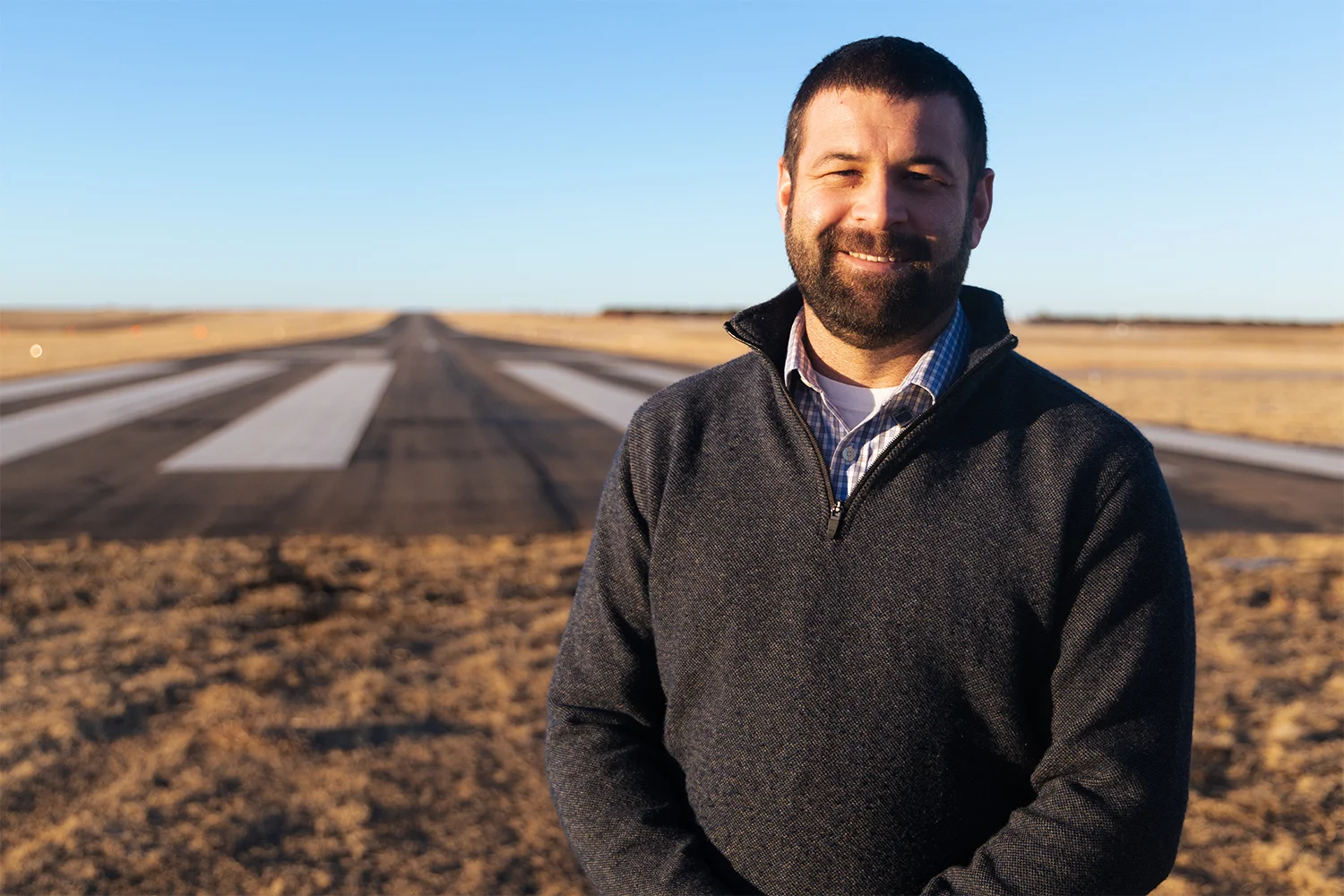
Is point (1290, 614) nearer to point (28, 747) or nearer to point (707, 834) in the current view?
point (707, 834)

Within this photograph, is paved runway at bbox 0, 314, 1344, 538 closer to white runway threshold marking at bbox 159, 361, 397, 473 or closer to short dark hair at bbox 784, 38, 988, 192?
white runway threshold marking at bbox 159, 361, 397, 473

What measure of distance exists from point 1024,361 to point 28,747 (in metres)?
4.53

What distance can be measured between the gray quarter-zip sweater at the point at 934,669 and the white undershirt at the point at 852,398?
124 mm

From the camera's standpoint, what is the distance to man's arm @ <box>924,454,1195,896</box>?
148 cm

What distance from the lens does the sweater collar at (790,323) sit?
1.72m

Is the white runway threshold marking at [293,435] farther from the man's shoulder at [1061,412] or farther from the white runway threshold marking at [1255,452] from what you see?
the white runway threshold marking at [1255,452]

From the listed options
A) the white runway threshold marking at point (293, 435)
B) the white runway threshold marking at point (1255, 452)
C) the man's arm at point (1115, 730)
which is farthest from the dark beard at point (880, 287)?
the white runway threshold marking at point (1255, 452)

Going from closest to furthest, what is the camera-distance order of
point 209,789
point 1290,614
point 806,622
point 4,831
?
point 806,622 → point 4,831 → point 209,789 → point 1290,614

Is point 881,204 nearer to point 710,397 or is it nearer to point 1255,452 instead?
point 710,397

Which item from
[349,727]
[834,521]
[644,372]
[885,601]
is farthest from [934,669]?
[644,372]

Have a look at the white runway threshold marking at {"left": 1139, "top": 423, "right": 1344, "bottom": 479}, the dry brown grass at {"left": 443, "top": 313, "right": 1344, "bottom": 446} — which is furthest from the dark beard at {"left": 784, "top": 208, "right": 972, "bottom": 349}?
the white runway threshold marking at {"left": 1139, "top": 423, "right": 1344, "bottom": 479}

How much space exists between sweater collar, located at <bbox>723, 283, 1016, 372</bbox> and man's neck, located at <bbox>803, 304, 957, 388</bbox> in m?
0.06

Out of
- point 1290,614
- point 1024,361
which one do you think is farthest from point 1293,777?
point 1024,361

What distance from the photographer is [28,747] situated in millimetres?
4254
